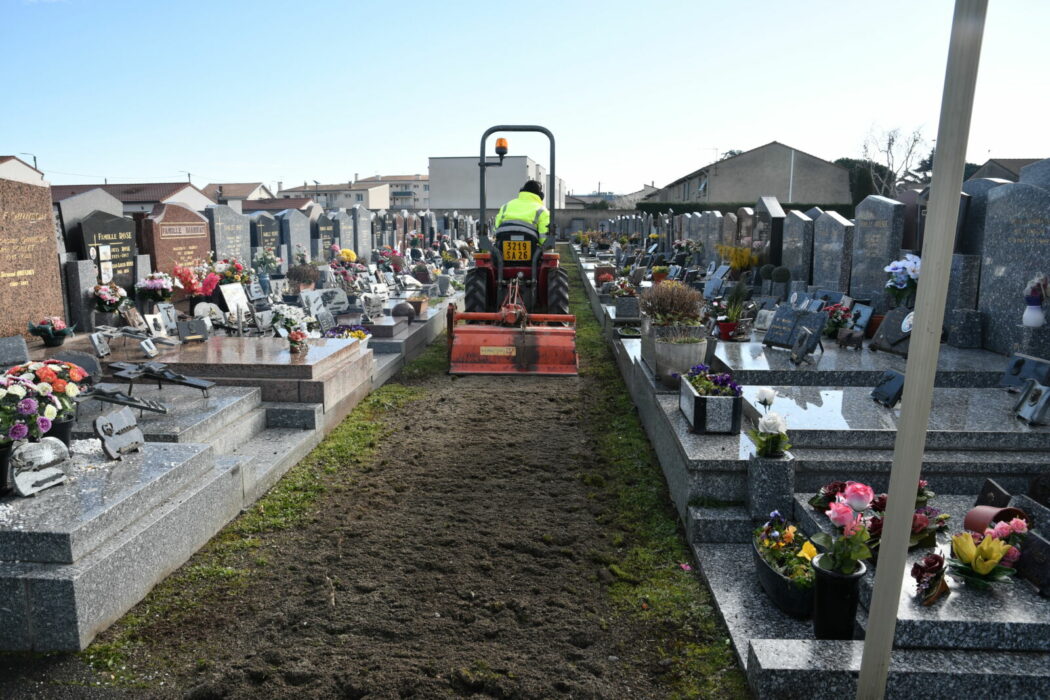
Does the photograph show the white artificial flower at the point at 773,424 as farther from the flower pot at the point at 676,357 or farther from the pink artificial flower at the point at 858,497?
the flower pot at the point at 676,357

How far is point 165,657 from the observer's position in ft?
11.4

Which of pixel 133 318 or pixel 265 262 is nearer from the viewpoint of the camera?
pixel 133 318

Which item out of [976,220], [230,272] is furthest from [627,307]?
[230,272]

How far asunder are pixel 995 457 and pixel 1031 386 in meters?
0.90

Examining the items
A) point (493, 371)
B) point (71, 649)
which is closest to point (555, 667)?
point (71, 649)

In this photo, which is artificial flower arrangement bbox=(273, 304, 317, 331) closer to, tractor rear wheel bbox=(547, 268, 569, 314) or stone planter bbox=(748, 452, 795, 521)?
tractor rear wheel bbox=(547, 268, 569, 314)

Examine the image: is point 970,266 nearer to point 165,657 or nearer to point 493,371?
point 493,371

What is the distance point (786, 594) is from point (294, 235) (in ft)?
45.4

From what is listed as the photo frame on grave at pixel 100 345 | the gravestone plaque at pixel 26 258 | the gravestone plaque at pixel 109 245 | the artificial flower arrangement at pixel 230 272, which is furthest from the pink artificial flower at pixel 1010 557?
the gravestone plaque at pixel 109 245

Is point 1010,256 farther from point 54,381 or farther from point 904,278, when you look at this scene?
point 54,381

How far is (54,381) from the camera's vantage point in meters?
4.35

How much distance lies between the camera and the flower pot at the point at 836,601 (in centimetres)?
329

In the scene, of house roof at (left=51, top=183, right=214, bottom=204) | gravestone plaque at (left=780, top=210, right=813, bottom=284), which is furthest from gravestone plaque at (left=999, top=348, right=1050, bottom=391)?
house roof at (left=51, top=183, right=214, bottom=204)

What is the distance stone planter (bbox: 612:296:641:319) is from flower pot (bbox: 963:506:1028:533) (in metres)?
7.98
